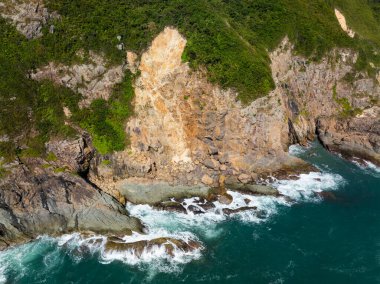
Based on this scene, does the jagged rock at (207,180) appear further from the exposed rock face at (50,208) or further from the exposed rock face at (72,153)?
the exposed rock face at (72,153)

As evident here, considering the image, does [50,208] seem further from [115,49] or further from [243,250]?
[115,49]

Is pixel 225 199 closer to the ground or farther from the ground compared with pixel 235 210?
farther from the ground

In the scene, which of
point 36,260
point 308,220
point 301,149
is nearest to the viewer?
point 36,260

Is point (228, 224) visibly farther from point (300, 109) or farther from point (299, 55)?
point (299, 55)

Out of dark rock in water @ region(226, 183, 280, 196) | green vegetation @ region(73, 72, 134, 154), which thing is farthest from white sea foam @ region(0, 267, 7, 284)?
dark rock in water @ region(226, 183, 280, 196)

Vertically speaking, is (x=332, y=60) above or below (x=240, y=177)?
above

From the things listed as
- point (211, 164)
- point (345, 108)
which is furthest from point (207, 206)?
point (345, 108)

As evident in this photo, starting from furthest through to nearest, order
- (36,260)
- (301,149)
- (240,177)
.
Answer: (301,149), (240,177), (36,260)

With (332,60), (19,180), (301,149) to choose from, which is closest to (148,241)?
(19,180)
